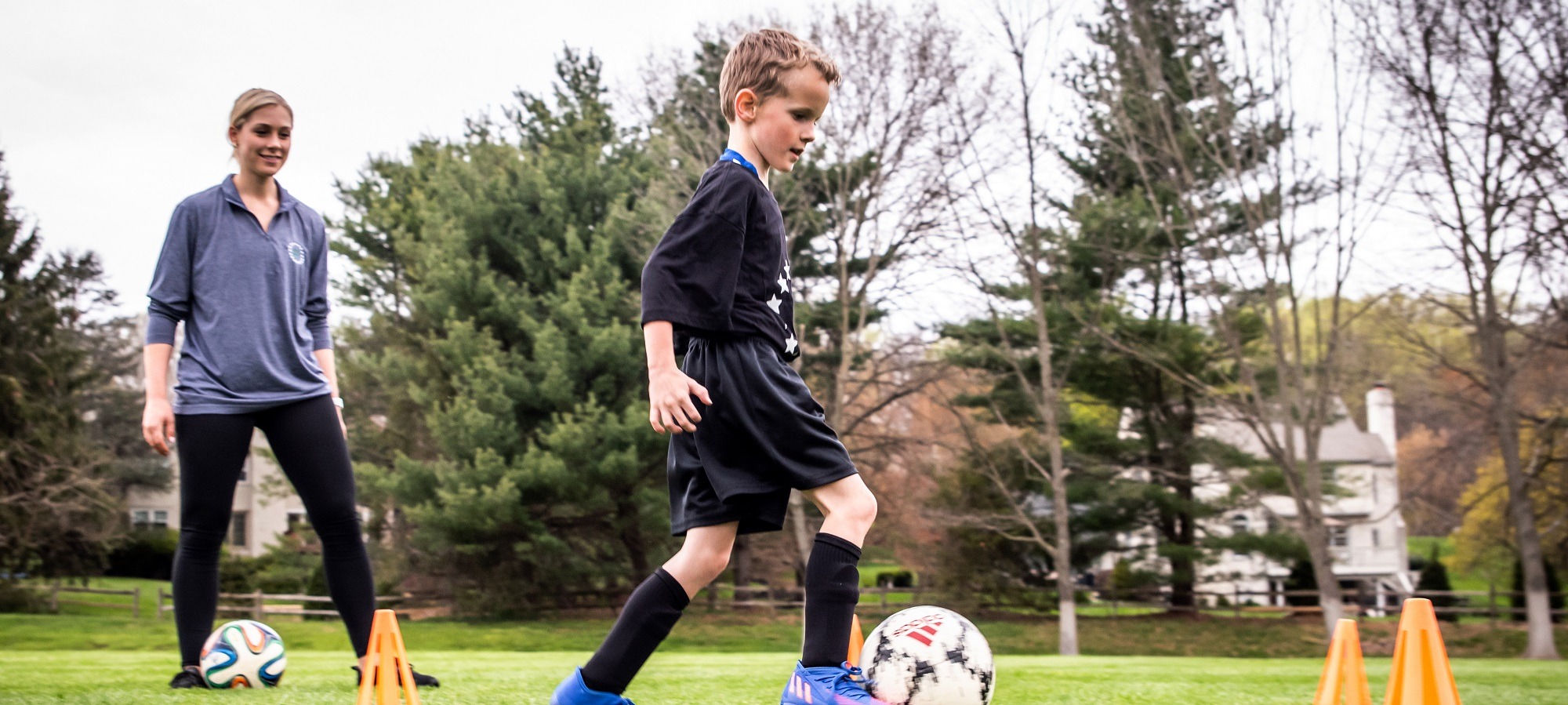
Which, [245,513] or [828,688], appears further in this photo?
[245,513]

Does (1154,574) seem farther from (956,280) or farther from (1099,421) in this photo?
(956,280)

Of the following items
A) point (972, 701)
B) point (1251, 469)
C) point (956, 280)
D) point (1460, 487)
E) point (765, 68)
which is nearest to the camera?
point (972, 701)

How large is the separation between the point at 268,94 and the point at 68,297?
30940mm

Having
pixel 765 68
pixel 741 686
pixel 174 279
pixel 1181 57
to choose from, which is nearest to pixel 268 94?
pixel 174 279

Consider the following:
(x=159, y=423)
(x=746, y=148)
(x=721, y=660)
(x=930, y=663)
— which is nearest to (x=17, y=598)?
(x=721, y=660)

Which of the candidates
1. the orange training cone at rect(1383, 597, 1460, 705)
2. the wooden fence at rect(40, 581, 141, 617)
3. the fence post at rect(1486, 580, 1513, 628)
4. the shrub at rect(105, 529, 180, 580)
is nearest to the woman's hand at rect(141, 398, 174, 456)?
the orange training cone at rect(1383, 597, 1460, 705)

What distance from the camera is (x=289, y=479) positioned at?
4.11 metres

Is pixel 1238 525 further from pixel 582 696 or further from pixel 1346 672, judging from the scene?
pixel 582 696

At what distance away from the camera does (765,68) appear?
10.6ft

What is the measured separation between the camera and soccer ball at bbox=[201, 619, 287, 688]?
426cm

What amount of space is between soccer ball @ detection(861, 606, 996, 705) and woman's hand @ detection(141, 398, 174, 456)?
2.54 meters

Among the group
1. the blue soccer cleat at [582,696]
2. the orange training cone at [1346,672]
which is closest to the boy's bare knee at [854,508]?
the blue soccer cleat at [582,696]

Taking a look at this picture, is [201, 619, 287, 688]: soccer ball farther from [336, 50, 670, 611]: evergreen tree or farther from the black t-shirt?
[336, 50, 670, 611]: evergreen tree

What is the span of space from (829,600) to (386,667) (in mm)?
1150
